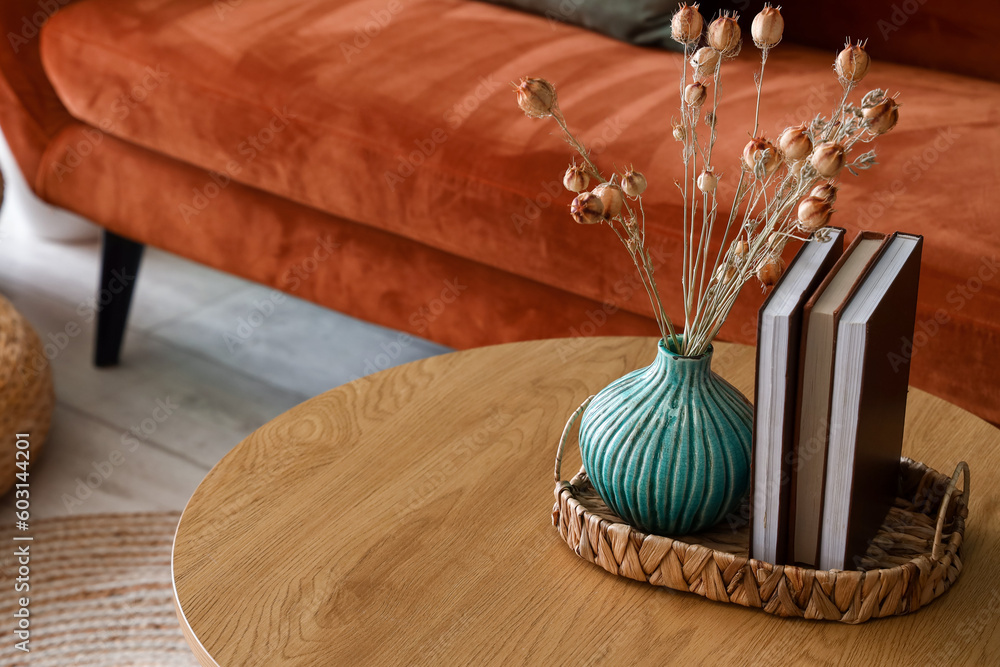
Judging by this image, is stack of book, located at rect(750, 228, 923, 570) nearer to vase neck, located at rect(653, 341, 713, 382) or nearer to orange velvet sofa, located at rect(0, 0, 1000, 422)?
vase neck, located at rect(653, 341, 713, 382)

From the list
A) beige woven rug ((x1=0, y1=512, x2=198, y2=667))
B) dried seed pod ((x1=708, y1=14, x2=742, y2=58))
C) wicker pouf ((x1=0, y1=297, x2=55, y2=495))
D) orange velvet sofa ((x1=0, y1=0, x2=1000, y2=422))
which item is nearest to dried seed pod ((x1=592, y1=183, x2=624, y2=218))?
dried seed pod ((x1=708, y1=14, x2=742, y2=58))

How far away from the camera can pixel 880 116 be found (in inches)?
21.0

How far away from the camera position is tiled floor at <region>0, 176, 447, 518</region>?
141cm

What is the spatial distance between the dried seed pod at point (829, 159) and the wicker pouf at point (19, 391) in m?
1.09

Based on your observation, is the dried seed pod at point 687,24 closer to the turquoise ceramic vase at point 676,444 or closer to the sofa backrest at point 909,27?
the turquoise ceramic vase at point 676,444

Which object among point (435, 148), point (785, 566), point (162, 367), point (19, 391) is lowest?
point (162, 367)

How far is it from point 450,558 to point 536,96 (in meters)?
0.30

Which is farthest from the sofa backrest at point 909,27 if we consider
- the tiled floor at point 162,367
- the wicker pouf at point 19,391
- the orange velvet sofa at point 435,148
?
the wicker pouf at point 19,391

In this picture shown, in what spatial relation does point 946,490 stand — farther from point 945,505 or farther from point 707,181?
point 707,181

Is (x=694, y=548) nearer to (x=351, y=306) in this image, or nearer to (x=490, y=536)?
(x=490, y=536)

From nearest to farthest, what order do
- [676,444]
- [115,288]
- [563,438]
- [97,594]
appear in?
1. [676,444]
2. [563,438]
3. [97,594]
4. [115,288]

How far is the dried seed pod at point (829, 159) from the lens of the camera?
50cm

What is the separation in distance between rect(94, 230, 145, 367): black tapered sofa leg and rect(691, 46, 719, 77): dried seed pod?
4.26 ft

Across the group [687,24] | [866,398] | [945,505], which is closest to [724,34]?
[687,24]
